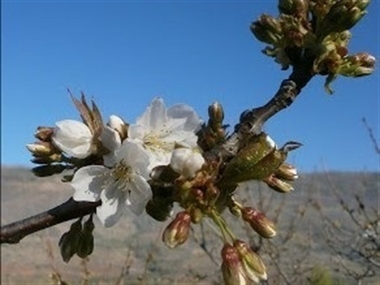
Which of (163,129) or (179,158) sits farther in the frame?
(163,129)

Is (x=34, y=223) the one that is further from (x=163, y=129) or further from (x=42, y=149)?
(x=163, y=129)

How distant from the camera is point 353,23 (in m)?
1.07

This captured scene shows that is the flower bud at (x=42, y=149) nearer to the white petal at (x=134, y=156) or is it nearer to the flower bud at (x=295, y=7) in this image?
the white petal at (x=134, y=156)

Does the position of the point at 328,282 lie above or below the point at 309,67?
below

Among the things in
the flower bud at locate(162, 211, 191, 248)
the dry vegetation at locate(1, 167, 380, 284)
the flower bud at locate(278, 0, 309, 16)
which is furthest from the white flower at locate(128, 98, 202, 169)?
the dry vegetation at locate(1, 167, 380, 284)

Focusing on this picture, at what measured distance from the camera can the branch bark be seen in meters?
0.92

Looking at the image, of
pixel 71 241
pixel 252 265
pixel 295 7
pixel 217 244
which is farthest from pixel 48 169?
pixel 217 244

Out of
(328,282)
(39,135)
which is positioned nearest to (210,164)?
(39,135)

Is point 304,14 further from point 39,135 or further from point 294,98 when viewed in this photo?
point 39,135

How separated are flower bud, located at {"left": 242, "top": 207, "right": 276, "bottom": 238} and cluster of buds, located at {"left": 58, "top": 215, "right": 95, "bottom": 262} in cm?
24

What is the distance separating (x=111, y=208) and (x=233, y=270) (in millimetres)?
203

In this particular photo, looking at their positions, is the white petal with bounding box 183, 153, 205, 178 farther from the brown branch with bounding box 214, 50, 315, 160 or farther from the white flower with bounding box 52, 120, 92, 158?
the white flower with bounding box 52, 120, 92, 158

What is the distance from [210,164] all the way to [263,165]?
7cm

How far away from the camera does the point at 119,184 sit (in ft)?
3.37
